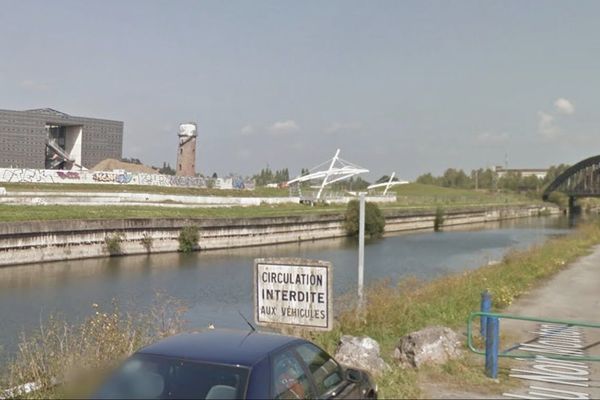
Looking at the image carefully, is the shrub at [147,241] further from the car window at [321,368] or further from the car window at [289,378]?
the car window at [289,378]

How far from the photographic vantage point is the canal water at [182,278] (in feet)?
70.0

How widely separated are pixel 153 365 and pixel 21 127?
3303 inches

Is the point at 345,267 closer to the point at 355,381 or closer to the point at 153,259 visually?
the point at 153,259

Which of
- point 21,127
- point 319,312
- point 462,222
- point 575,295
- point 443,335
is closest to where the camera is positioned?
point 319,312

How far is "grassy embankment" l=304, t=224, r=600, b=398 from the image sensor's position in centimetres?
880

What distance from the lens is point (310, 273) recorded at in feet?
29.8

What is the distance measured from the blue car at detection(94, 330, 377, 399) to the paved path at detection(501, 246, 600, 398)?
4145 millimetres

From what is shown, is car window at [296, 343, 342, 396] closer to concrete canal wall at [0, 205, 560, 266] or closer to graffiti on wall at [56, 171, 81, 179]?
concrete canal wall at [0, 205, 560, 266]

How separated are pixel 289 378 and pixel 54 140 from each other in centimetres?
9146

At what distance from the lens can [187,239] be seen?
43.8m

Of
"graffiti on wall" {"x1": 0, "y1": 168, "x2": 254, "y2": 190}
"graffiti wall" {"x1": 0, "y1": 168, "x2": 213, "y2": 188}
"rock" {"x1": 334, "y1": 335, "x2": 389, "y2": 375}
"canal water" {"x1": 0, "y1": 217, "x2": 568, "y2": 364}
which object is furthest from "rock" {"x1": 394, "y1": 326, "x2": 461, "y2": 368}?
"graffiti wall" {"x1": 0, "y1": 168, "x2": 213, "y2": 188}

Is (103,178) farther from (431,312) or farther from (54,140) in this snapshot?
(431,312)

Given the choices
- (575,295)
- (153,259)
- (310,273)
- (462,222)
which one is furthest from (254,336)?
(462,222)

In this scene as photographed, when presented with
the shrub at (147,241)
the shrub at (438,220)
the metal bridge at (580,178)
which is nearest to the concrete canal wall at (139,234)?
the shrub at (147,241)
